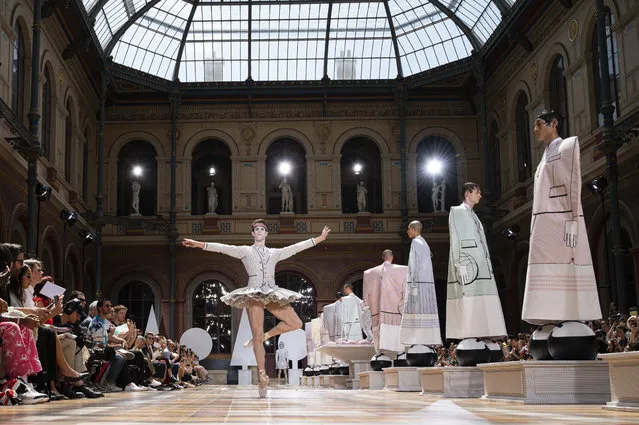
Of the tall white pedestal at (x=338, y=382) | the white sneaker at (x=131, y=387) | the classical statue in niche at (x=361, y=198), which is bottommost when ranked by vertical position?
the tall white pedestal at (x=338, y=382)

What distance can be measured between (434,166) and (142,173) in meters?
12.6

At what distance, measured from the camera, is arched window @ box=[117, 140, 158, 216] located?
37.4 meters

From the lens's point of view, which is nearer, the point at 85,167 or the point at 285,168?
the point at 85,167

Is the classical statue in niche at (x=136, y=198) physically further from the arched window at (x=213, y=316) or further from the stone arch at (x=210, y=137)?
the arched window at (x=213, y=316)

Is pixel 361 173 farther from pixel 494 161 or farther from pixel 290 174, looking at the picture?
pixel 494 161

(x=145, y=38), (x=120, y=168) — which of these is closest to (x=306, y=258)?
(x=120, y=168)

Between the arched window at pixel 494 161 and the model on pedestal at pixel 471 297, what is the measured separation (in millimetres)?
24481

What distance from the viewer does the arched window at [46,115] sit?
28172 mm

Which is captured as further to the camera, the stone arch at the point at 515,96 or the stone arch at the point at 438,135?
the stone arch at the point at 438,135

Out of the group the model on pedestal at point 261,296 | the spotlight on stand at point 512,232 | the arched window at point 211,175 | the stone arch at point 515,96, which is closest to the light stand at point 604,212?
the spotlight on stand at point 512,232

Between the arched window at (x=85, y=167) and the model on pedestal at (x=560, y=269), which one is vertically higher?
the arched window at (x=85, y=167)

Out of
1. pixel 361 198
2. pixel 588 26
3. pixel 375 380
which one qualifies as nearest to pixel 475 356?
pixel 375 380

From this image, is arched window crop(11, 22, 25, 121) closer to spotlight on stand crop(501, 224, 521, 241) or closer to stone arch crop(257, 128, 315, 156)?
stone arch crop(257, 128, 315, 156)

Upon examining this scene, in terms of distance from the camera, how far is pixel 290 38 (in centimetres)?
3725
